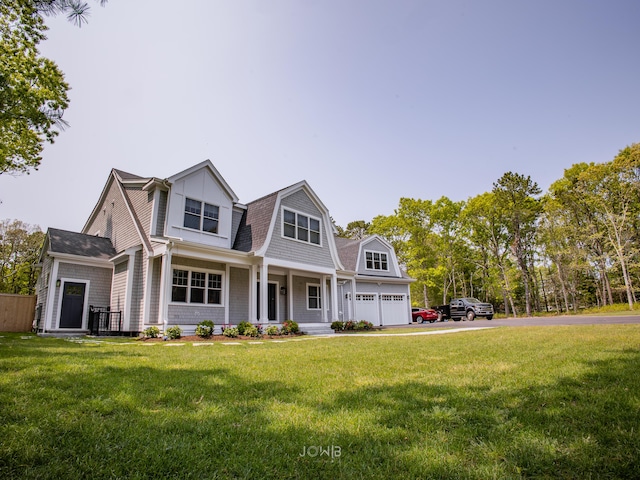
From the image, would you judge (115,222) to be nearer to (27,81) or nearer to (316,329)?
(27,81)

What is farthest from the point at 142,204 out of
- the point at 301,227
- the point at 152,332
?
the point at 301,227

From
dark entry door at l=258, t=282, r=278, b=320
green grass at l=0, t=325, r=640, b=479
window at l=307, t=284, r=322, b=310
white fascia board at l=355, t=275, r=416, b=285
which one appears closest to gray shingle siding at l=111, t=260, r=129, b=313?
dark entry door at l=258, t=282, r=278, b=320

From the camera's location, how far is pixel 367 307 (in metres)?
24.0

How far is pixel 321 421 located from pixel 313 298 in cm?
1569

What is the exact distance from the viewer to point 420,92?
39.3 ft

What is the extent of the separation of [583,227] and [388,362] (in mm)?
33507

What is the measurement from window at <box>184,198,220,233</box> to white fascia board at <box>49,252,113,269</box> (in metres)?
4.13

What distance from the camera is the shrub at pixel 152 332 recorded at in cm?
1138

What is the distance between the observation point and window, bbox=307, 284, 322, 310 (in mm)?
18078

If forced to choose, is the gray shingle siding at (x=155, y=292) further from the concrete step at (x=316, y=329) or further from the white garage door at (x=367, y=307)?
the white garage door at (x=367, y=307)

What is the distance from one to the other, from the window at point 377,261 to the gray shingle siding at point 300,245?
8.37 meters

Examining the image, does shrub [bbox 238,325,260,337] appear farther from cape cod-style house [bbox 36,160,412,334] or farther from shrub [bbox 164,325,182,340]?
shrub [bbox 164,325,182,340]

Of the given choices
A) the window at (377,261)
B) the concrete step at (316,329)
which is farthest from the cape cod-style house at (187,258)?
the window at (377,261)

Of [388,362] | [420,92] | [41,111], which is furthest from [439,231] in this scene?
[41,111]
